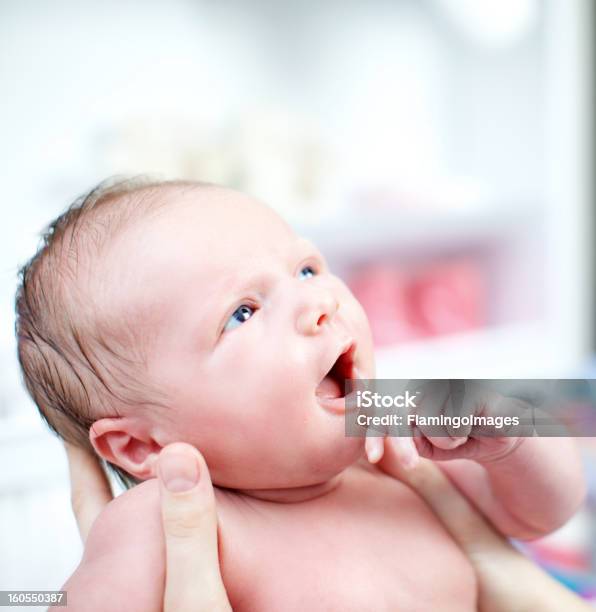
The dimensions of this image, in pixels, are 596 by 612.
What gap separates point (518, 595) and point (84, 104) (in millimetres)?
1346

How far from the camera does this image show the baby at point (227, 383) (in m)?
0.53

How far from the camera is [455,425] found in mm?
495

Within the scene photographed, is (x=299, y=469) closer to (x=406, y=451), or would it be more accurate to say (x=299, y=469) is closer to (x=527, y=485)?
(x=406, y=451)

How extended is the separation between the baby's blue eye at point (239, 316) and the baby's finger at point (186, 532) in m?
0.11

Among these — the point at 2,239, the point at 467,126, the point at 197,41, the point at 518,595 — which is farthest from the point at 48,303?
the point at 467,126

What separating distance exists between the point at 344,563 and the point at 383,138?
1.72 metres

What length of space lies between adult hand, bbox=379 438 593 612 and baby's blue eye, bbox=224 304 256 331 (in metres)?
0.18

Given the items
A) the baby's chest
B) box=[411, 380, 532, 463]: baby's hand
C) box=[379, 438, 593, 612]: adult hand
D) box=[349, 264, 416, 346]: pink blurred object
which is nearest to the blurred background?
box=[349, 264, 416, 346]: pink blurred object

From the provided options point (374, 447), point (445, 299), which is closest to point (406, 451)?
point (374, 447)

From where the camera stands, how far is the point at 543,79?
79.9 inches

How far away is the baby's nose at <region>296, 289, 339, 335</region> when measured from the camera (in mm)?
543

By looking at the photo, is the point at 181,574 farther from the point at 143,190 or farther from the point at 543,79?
the point at 543,79

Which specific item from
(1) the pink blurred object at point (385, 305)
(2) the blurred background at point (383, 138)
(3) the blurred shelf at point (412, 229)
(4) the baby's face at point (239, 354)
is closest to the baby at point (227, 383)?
(4) the baby's face at point (239, 354)

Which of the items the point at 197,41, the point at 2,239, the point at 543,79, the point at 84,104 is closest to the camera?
the point at 2,239
